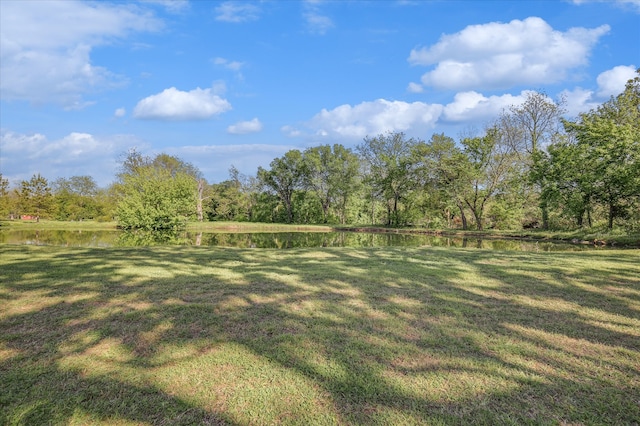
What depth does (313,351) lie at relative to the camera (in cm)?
295

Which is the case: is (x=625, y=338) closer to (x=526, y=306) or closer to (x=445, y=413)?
(x=526, y=306)

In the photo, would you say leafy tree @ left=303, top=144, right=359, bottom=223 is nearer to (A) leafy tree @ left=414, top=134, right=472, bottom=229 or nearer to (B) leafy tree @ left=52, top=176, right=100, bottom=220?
(A) leafy tree @ left=414, top=134, right=472, bottom=229

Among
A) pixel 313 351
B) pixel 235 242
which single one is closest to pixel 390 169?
pixel 235 242

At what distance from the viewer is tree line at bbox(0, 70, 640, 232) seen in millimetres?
19547

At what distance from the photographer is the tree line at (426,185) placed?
19547 millimetres

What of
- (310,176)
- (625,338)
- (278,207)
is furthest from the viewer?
(278,207)

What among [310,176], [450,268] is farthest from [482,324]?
[310,176]

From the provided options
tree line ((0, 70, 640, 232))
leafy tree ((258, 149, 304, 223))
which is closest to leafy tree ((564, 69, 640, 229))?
tree line ((0, 70, 640, 232))

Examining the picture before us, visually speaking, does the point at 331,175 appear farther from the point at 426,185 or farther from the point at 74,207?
the point at 74,207

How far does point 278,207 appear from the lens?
47406 mm

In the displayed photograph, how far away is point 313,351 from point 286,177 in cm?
4150

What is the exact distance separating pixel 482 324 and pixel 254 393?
2.60m

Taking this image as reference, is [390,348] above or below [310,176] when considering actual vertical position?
below

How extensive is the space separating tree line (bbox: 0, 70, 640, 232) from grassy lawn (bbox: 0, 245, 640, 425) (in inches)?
704
